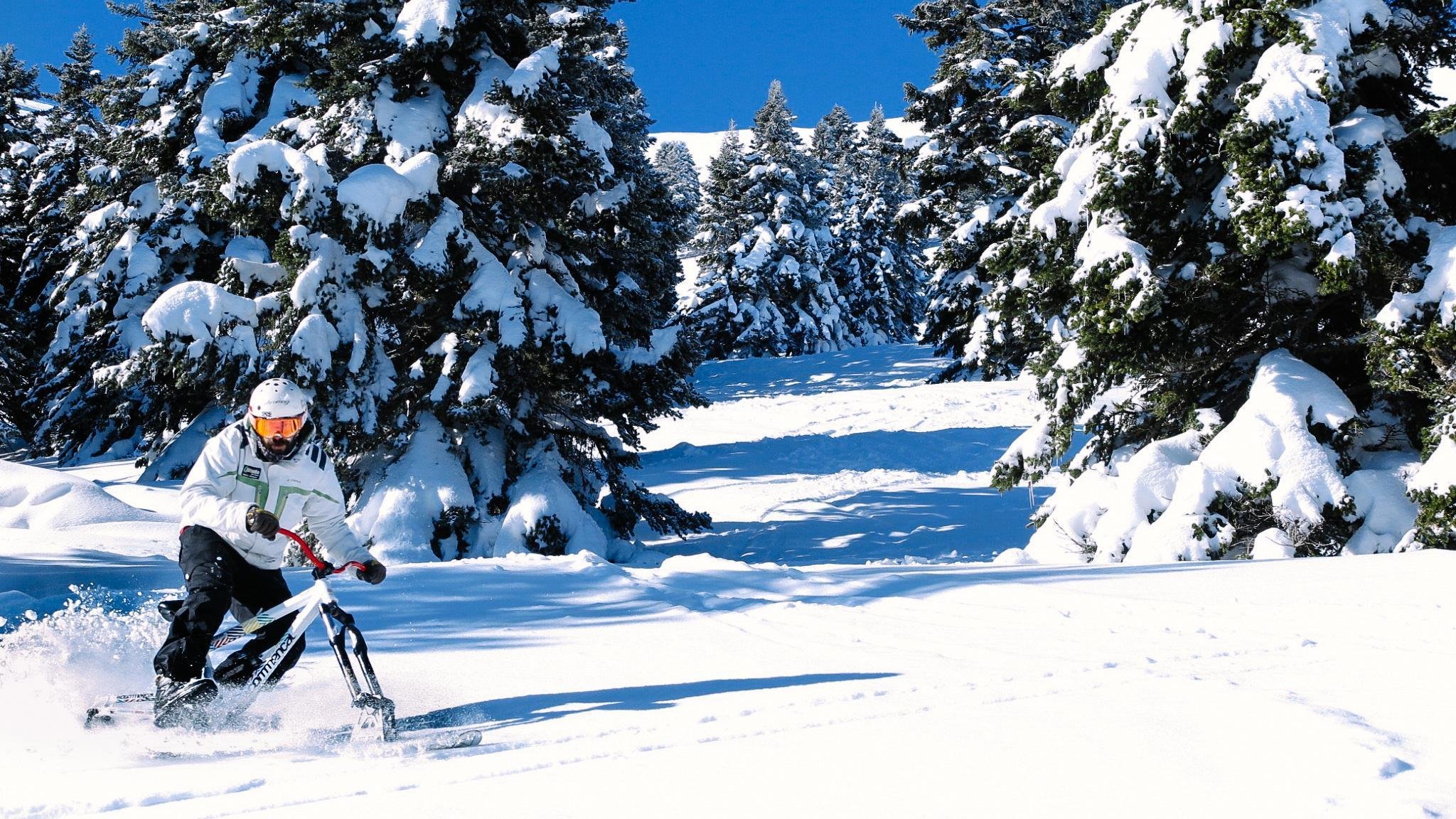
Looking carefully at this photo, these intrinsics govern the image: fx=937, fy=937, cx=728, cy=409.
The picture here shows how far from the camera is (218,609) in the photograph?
4.34 m

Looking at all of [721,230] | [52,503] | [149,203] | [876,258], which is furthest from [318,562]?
[876,258]

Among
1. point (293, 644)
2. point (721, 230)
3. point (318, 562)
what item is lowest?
point (293, 644)

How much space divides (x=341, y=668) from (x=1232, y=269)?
337 inches

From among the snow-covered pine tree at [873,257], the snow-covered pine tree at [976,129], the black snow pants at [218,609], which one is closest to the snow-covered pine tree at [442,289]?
the black snow pants at [218,609]

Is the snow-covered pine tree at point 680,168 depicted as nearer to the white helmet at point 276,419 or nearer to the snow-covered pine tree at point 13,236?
the snow-covered pine tree at point 13,236

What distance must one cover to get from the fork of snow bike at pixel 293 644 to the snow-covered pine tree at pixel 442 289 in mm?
6339

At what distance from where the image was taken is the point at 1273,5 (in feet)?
28.0

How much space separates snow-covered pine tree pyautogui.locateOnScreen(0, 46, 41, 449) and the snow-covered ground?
19.2 meters

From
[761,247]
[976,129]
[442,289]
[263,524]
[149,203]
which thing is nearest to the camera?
[263,524]

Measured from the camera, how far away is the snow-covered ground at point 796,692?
11.3 feet

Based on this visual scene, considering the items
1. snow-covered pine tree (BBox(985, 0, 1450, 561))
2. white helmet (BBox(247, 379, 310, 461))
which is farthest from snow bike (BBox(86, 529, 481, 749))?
snow-covered pine tree (BBox(985, 0, 1450, 561))

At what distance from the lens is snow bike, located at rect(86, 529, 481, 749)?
421 cm

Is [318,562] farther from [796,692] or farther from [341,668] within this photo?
[796,692]

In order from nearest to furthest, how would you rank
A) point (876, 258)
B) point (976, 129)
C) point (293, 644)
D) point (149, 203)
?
point (293, 644) → point (149, 203) → point (976, 129) → point (876, 258)
